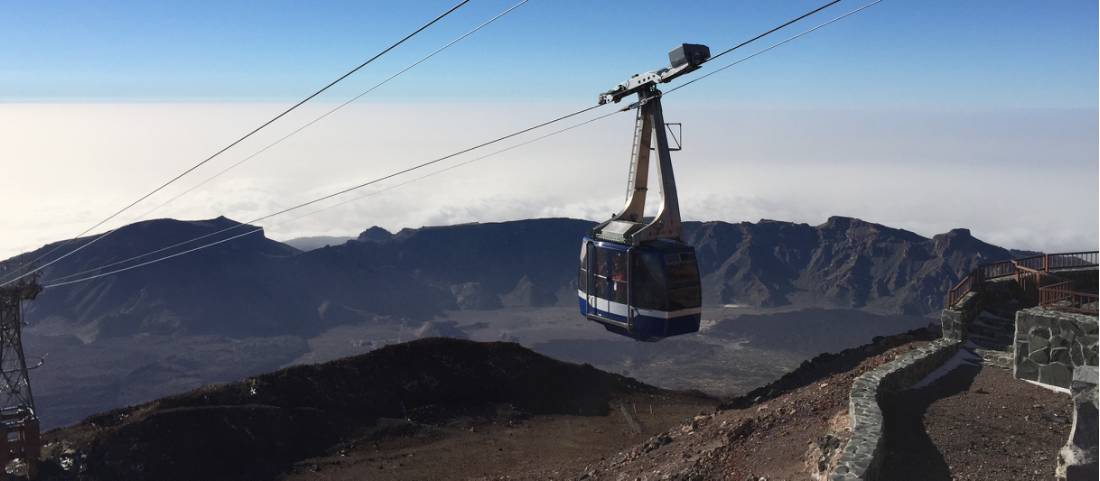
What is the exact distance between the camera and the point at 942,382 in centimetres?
2122

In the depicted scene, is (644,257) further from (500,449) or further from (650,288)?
(500,449)

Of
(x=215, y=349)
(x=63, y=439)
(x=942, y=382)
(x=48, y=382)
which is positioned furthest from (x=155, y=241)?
(x=942, y=382)

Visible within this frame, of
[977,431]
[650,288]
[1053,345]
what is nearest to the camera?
[977,431]

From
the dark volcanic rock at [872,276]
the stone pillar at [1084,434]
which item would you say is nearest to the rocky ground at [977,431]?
the stone pillar at [1084,434]

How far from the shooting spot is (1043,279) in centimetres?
3181

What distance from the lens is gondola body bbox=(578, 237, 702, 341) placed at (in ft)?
75.1

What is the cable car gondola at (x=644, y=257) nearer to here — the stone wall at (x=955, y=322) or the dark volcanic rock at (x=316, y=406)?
the stone wall at (x=955, y=322)

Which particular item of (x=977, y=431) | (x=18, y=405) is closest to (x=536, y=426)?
(x=977, y=431)

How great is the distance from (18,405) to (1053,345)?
40.0 metres

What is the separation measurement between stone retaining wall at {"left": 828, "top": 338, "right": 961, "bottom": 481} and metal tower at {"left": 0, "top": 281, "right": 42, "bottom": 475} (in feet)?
107

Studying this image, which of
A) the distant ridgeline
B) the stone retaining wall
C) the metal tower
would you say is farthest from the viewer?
the distant ridgeline

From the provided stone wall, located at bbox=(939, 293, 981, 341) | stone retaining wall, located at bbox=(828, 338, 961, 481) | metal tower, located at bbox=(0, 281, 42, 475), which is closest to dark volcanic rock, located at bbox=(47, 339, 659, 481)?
metal tower, located at bbox=(0, 281, 42, 475)

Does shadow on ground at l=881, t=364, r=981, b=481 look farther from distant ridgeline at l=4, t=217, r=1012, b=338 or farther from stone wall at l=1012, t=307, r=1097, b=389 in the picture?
distant ridgeline at l=4, t=217, r=1012, b=338

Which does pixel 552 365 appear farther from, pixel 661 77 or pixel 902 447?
pixel 902 447
